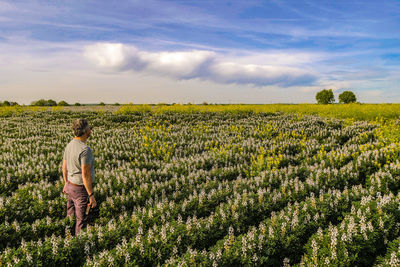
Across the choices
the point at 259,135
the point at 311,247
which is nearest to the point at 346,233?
the point at 311,247

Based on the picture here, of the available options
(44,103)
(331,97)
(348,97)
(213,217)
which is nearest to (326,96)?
(331,97)

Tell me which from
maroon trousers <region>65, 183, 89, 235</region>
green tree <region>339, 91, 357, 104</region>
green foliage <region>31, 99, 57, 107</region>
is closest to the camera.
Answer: maroon trousers <region>65, 183, 89, 235</region>

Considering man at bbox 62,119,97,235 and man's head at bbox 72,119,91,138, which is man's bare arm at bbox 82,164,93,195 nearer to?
man at bbox 62,119,97,235

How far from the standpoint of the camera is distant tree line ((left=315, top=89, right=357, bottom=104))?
272 feet

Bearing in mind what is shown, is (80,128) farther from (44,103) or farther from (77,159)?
(44,103)

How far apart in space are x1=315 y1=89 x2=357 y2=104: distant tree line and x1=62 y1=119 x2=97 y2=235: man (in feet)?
306

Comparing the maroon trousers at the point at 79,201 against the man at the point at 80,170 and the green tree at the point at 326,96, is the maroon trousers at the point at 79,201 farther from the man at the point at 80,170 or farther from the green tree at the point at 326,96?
the green tree at the point at 326,96

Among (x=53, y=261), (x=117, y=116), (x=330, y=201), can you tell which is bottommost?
(x=53, y=261)

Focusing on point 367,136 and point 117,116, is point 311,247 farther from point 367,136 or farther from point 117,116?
point 117,116

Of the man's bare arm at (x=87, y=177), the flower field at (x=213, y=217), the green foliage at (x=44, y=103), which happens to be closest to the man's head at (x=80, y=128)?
the man's bare arm at (x=87, y=177)

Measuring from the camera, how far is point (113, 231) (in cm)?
534

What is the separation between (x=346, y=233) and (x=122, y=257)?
4317mm

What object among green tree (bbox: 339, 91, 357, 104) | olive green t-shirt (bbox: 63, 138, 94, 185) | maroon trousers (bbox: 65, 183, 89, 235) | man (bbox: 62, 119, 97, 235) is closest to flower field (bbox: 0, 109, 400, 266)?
maroon trousers (bbox: 65, 183, 89, 235)

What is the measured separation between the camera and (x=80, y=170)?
5.60 m
